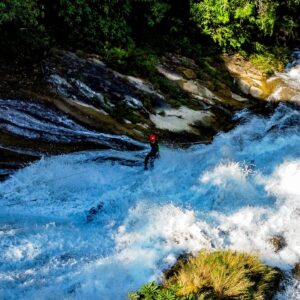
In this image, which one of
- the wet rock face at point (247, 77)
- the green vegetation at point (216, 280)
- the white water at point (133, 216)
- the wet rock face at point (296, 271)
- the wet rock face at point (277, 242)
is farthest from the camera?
the wet rock face at point (247, 77)

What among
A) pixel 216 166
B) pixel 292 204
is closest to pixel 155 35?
pixel 216 166

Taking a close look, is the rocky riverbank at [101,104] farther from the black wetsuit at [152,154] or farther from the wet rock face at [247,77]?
the black wetsuit at [152,154]

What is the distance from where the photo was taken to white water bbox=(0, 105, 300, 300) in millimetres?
8117

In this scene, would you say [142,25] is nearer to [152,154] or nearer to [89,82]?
[89,82]

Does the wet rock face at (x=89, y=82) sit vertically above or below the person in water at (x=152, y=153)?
above

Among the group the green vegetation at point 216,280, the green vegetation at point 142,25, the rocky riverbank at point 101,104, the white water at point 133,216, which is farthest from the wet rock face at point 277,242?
the green vegetation at point 142,25

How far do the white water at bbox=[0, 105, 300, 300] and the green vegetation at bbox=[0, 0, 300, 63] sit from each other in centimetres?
485

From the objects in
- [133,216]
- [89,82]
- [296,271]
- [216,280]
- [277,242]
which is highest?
[89,82]

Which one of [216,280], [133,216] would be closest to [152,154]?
[133,216]

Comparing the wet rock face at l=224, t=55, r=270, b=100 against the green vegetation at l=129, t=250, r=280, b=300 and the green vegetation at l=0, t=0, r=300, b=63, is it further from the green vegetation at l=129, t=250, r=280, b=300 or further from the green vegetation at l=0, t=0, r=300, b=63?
the green vegetation at l=129, t=250, r=280, b=300

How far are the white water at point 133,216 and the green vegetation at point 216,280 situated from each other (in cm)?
42

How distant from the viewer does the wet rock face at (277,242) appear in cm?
932

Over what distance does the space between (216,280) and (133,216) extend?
2735mm

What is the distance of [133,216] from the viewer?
981cm
